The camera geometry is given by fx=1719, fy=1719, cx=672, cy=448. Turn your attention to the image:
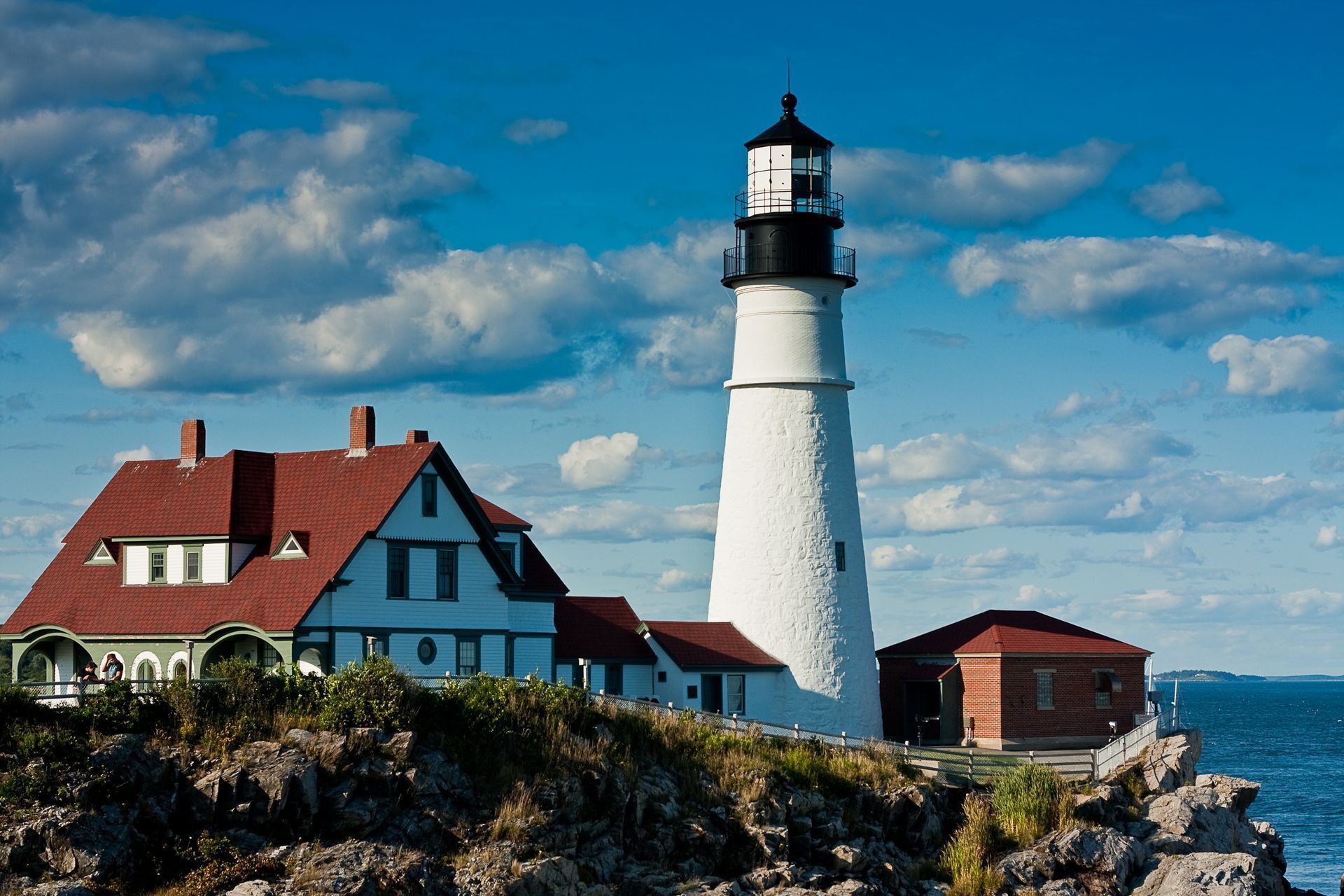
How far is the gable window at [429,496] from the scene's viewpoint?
115 ft

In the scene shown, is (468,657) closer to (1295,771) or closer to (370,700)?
(370,700)

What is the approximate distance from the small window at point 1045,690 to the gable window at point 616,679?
33.5 feet

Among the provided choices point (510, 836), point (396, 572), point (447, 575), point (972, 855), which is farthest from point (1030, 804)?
point (396, 572)

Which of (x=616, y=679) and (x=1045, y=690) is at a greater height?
(x=616, y=679)

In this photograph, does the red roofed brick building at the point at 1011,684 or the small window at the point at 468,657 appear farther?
the red roofed brick building at the point at 1011,684

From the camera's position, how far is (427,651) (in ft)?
114

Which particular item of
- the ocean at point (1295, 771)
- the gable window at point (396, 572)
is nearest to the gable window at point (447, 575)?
the gable window at point (396, 572)

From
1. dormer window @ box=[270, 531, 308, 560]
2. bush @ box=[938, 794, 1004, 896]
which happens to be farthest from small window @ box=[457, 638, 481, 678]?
bush @ box=[938, 794, 1004, 896]

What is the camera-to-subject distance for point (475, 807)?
Result: 1094 inches

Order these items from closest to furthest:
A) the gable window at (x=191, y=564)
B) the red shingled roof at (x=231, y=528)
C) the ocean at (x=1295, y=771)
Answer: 1. the red shingled roof at (x=231, y=528)
2. the gable window at (x=191, y=564)
3. the ocean at (x=1295, y=771)

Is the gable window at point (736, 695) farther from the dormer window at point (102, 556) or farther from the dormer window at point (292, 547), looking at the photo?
the dormer window at point (102, 556)

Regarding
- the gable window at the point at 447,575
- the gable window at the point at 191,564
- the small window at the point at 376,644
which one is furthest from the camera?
the gable window at the point at 191,564

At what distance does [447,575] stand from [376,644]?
2.27 meters

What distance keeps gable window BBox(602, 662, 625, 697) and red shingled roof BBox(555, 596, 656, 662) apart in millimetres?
242
